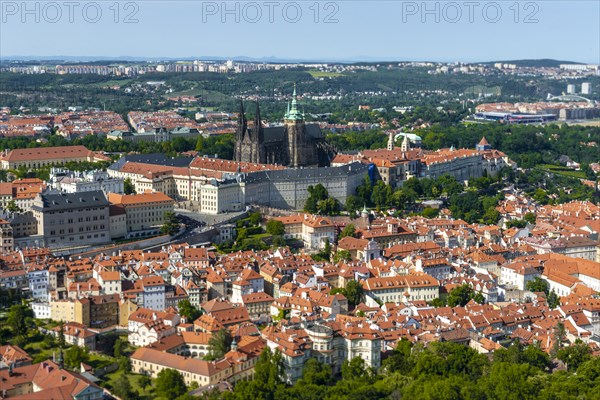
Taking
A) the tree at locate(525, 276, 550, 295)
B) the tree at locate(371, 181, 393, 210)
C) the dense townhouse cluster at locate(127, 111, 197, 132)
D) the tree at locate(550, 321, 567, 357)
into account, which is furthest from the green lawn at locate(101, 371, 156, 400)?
the dense townhouse cluster at locate(127, 111, 197, 132)

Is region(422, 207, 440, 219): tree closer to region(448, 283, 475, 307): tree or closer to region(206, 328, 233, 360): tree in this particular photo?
region(448, 283, 475, 307): tree

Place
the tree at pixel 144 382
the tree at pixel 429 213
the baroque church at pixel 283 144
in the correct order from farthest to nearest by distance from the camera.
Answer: the baroque church at pixel 283 144
the tree at pixel 429 213
the tree at pixel 144 382

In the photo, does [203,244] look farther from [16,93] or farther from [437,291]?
[16,93]

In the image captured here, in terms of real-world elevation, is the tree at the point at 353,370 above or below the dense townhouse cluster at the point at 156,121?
below

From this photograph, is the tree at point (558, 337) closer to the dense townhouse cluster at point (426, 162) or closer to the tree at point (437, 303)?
the tree at point (437, 303)

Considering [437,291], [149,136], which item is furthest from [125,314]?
[149,136]

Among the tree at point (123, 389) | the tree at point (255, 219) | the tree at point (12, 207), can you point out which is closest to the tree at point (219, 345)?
the tree at point (123, 389)

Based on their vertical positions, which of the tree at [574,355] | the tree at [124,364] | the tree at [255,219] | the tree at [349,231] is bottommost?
the tree at [574,355]

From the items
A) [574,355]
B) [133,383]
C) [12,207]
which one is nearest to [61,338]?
[133,383]
